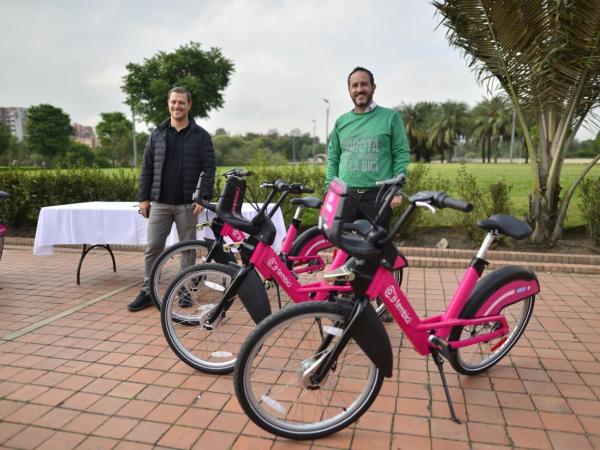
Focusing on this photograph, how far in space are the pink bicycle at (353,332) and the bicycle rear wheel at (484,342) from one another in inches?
0.4

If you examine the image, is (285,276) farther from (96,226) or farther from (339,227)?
(96,226)

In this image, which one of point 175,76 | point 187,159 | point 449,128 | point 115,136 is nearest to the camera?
point 187,159

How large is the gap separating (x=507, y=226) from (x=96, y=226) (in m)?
4.29

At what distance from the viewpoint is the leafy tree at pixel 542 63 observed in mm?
5543

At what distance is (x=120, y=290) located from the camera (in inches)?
203

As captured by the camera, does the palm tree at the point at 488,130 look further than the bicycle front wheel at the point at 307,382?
Yes

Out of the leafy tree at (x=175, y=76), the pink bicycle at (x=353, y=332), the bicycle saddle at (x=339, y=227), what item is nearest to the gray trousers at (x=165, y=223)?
the pink bicycle at (x=353, y=332)

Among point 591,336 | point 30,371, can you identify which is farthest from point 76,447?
point 591,336

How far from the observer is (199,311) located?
10.9 ft

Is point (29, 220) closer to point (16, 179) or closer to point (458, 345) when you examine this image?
point (16, 179)

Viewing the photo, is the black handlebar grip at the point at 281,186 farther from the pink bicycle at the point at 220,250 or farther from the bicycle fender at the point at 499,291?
the bicycle fender at the point at 499,291

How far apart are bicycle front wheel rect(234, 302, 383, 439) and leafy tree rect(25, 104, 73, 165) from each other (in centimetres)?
8176

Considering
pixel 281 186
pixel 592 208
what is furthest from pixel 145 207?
pixel 592 208

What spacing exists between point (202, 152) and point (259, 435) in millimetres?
2669
